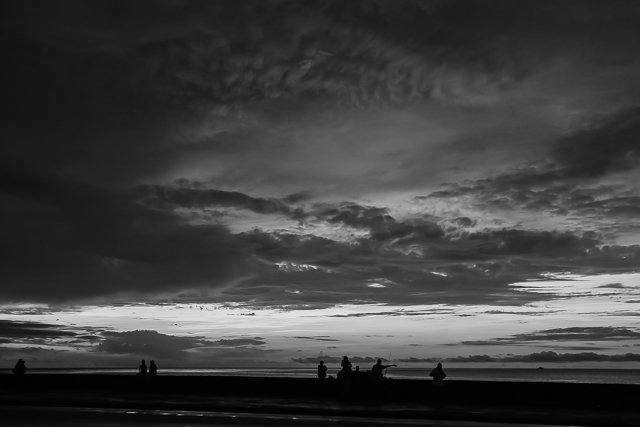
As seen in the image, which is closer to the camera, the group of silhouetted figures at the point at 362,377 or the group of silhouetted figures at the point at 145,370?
the group of silhouetted figures at the point at 362,377

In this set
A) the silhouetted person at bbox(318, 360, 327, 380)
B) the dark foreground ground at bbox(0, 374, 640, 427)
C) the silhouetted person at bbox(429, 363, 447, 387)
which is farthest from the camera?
the silhouetted person at bbox(318, 360, 327, 380)

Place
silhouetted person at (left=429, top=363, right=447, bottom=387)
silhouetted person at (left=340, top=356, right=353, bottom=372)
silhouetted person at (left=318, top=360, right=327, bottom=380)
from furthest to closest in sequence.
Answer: silhouetted person at (left=318, top=360, right=327, bottom=380) → silhouetted person at (left=340, top=356, right=353, bottom=372) → silhouetted person at (left=429, top=363, right=447, bottom=387)

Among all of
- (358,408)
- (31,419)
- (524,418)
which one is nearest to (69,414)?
(31,419)

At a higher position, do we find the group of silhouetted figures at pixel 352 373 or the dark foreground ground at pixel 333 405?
the group of silhouetted figures at pixel 352 373

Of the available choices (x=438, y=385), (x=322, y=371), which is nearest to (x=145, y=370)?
(x=322, y=371)

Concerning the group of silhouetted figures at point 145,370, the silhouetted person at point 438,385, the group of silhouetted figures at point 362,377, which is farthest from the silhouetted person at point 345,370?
the group of silhouetted figures at point 145,370

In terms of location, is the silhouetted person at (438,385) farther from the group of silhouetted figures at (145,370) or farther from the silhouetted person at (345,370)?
the group of silhouetted figures at (145,370)

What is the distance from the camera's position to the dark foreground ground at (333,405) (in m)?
16.7

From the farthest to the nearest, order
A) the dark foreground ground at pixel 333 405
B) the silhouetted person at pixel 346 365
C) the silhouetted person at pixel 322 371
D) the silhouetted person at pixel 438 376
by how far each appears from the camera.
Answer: the silhouetted person at pixel 322 371, the silhouetted person at pixel 346 365, the silhouetted person at pixel 438 376, the dark foreground ground at pixel 333 405

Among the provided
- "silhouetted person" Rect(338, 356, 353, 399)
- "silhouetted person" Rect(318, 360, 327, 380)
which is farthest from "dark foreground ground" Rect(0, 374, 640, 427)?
"silhouetted person" Rect(318, 360, 327, 380)

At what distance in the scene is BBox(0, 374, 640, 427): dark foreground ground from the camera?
54.7 ft

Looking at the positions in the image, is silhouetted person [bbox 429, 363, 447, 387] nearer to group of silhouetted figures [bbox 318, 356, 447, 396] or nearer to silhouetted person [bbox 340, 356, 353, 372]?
group of silhouetted figures [bbox 318, 356, 447, 396]

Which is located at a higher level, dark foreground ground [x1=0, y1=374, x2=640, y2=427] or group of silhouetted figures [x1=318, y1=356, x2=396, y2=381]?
group of silhouetted figures [x1=318, y1=356, x2=396, y2=381]

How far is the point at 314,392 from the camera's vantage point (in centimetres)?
2548
